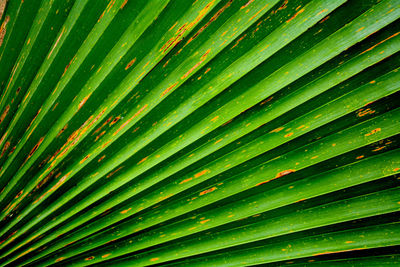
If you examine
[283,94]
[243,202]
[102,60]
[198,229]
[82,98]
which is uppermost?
[102,60]

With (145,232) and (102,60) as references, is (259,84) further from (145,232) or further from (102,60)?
(145,232)

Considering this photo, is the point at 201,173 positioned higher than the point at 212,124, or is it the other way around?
the point at 212,124

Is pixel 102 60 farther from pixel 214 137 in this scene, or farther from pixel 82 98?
pixel 214 137

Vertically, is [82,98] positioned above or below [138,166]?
above

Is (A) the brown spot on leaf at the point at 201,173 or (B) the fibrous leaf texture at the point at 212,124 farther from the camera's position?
(A) the brown spot on leaf at the point at 201,173

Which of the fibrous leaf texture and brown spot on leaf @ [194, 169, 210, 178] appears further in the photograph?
brown spot on leaf @ [194, 169, 210, 178]

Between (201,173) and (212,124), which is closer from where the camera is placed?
(212,124)

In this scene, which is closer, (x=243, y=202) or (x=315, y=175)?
(x=315, y=175)

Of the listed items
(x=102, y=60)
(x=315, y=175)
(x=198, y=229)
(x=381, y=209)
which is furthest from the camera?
(x=198, y=229)

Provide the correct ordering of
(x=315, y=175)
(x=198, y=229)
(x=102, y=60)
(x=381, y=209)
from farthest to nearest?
(x=198, y=229)
(x=102, y=60)
(x=315, y=175)
(x=381, y=209)

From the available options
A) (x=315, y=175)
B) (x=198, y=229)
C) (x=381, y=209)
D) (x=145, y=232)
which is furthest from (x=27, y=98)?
(x=381, y=209)
